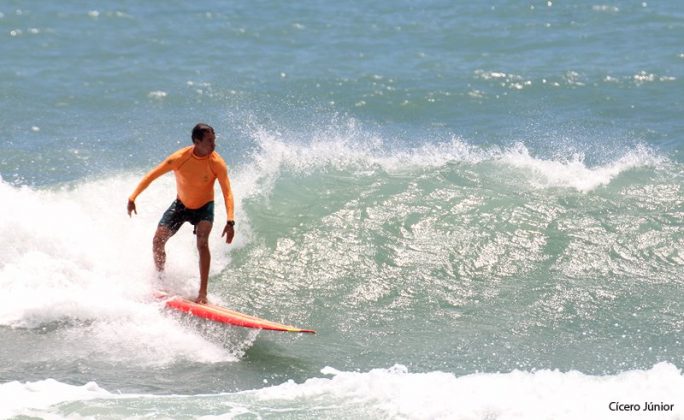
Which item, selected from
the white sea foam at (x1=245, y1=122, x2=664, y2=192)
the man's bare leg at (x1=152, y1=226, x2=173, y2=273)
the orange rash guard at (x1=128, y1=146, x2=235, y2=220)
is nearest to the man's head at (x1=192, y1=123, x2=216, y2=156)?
the orange rash guard at (x1=128, y1=146, x2=235, y2=220)

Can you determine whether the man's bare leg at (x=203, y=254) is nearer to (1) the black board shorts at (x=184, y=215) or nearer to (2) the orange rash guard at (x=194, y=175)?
(1) the black board shorts at (x=184, y=215)

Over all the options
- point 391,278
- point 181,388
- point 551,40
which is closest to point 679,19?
point 551,40

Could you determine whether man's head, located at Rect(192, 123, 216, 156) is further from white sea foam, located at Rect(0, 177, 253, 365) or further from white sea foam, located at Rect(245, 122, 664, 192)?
white sea foam, located at Rect(245, 122, 664, 192)

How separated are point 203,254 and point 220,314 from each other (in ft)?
1.84

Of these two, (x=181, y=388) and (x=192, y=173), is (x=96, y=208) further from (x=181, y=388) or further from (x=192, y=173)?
(x=181, y=388)

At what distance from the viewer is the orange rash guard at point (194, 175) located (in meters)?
8.74

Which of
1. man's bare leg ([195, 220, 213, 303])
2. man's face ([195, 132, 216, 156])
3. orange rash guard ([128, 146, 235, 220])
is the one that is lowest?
man's bare leg ([195, 220, 213, 303])

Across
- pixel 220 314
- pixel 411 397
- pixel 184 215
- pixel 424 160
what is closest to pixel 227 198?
pixel 184 215

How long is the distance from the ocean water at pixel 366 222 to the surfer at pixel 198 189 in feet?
1.94

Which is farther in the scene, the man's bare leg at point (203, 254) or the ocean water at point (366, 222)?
the man's bare leg at point (203, 254)

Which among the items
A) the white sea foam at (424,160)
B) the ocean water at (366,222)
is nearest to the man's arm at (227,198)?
the ocean water at (366,222)

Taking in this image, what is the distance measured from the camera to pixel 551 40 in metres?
17.8

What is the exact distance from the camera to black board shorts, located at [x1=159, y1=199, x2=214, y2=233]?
29.6 ft

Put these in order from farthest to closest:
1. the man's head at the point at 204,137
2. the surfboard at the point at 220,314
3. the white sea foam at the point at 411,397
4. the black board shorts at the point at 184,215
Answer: the black board shorts at the point at 184,215, the man's head at the point at 204,137, the surfboard at the point at 220,314, the white sea foam at the point at 411,397
